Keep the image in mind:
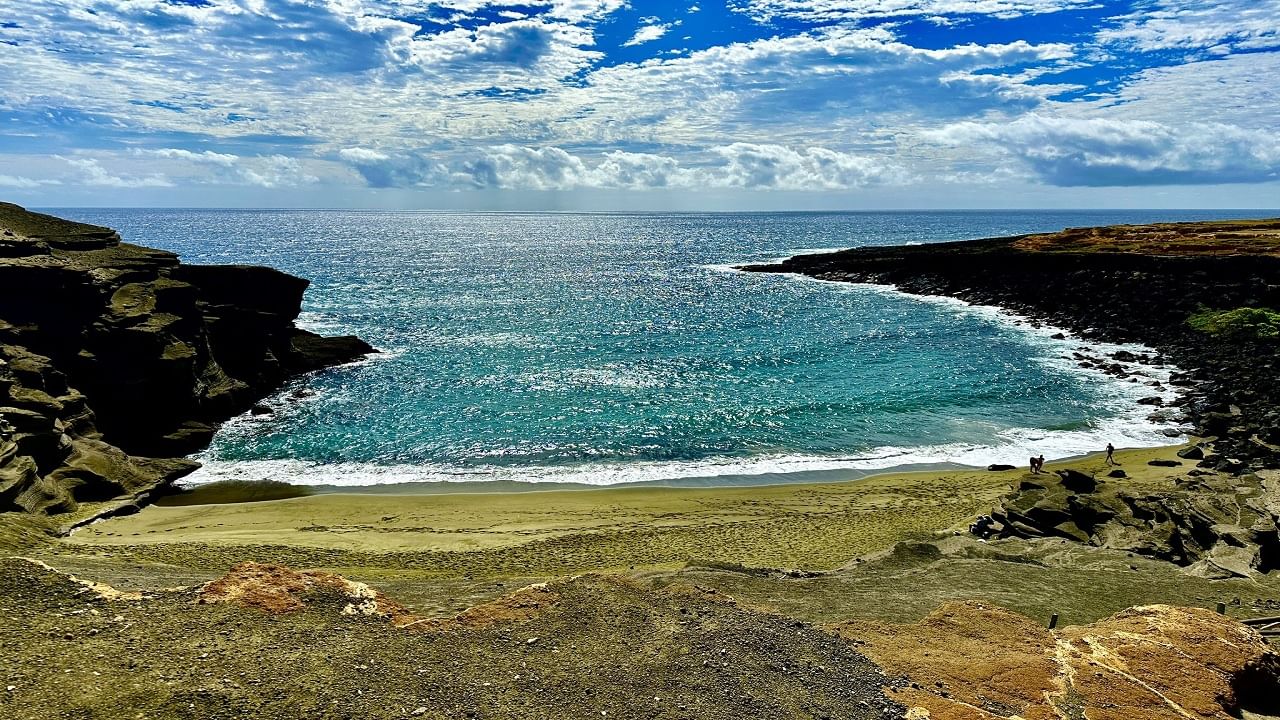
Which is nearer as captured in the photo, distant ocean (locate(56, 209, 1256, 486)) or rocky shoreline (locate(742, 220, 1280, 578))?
rocky shoreline (locate(742, 220, 1280, 578))

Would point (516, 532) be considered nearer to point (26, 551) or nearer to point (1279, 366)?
point (26, 551)

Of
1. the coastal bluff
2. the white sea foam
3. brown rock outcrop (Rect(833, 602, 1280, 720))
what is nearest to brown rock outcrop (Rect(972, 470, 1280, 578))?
brown rock outcrop (Rect(833, 602, 1280, 720))

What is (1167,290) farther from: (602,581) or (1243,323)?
(602,581)

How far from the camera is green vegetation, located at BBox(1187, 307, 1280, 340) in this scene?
57184 millimetres

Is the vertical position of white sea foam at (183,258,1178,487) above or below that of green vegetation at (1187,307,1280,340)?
below

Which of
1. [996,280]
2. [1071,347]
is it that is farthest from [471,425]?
[996,280]

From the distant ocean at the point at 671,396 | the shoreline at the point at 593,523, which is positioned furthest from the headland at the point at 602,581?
the distant ocean at the point at 671,396

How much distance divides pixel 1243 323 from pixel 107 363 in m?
82.6

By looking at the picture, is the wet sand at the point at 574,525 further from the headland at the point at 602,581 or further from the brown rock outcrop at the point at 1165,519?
the brown rock outcrop at the point at 1165,519

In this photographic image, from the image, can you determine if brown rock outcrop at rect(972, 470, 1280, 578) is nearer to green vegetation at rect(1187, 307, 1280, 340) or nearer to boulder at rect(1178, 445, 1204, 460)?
boulder at rect(1178, 445, 1204, 460)

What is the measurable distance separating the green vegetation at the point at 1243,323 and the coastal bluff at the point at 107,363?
251 feet

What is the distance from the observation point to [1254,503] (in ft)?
83.4

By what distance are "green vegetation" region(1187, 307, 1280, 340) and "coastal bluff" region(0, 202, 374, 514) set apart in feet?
251

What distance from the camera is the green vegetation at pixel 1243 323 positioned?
5718 centimetres
